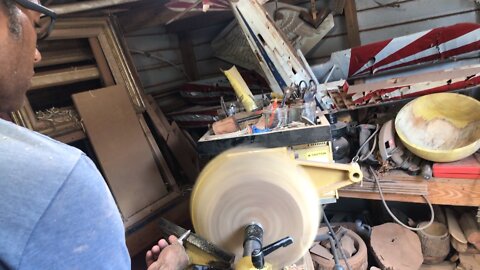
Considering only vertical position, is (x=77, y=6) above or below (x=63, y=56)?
above

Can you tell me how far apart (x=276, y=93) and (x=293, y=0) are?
55.6 inches

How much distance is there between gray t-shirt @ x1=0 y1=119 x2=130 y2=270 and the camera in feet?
1.46

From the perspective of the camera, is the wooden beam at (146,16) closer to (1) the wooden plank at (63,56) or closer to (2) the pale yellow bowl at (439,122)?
(1) the wooden plank at (63,56)

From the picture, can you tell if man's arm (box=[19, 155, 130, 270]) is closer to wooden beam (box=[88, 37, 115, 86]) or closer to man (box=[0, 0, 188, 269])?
man (box=[0, 0, 188, 269])

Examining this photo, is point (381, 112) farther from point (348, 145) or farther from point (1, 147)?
point (1, 147)

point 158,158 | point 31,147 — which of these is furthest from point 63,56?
point 31,147

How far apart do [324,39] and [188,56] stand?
165cm

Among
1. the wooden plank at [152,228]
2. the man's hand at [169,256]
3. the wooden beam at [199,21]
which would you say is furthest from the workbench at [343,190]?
the wooden beam at [199,21]

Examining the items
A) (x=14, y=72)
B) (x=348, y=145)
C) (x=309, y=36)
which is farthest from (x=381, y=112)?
(x=14, y=72)

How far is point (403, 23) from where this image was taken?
2908mm

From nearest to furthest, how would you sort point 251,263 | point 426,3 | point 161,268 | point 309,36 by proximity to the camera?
point 251,263 < point 161,268 < point 426,3 < point 309,36

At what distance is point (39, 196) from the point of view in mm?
456

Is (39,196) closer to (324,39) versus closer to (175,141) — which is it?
(175,141)

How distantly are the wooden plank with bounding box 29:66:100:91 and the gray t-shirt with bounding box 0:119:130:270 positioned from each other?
5.68 ft
